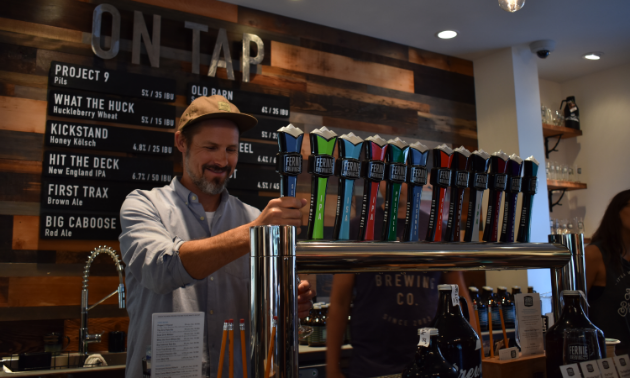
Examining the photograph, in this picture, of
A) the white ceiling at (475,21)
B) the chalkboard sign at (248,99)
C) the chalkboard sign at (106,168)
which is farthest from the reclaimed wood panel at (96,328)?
the white ceiling at (475,21)

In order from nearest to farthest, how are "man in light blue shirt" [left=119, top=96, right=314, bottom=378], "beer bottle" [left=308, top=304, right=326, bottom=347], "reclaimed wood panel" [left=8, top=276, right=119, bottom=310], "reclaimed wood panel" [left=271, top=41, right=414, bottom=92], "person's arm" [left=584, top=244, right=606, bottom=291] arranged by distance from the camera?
"man in light blue shirt" [left=119, top=96, right=314, bottom=378], "person's arm" [left=584, top=244, right=606, bottom=291], "reclaimed wood panel" [left=8, top=276, right=119, bottom=310], "beer bottle" [left=308, top=304, right=326, bottom=347], "reclaimed wood panel" [left=271, top=41, right=414, bottom=92]

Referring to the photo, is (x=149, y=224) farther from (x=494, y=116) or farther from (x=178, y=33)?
(x=494, y=116)

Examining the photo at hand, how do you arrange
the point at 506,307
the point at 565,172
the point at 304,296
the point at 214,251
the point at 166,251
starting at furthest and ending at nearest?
the point at 565,172 < the point at 506,307 < the point at 304,296 < the point at 166,251 < the point at 214,251

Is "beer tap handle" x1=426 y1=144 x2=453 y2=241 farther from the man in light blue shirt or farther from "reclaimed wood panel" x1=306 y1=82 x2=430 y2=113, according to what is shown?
"reclaimed wood panel" x1=306 y1=82 x2=430 y2=113

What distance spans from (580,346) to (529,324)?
0.37 ft

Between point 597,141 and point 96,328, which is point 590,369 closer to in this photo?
point 96,328

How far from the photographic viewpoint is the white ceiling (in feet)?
11.0

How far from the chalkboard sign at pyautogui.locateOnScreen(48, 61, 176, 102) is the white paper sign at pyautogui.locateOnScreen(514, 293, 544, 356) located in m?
2.43

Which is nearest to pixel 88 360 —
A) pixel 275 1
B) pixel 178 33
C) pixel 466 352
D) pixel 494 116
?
pixel 178 33

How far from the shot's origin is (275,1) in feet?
10.7

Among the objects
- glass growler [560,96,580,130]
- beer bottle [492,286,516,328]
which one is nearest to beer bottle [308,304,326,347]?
beer bottle [492,286,516,328]

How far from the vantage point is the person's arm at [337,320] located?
2.07 meters

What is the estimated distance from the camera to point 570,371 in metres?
0.91

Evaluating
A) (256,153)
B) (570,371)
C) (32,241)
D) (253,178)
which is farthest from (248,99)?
(570,371)
